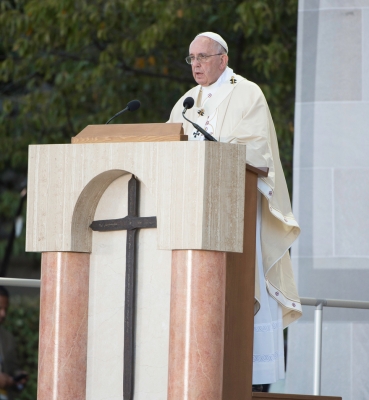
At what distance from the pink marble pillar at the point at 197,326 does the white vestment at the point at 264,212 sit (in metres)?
0.78

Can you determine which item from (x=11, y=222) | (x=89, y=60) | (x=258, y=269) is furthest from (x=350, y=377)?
(x=11, y=222)

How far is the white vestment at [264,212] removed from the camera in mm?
4734

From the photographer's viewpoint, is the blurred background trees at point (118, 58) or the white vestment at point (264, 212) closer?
the white vestment at point (264, 212)

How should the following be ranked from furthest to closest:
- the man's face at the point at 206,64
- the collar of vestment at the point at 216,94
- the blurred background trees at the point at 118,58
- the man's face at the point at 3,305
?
the blurred background trees at the point at 118,58
the man's face at the point at 3,305
the collar of vestment at the point at 216,94
the man's face at the point at 206,64

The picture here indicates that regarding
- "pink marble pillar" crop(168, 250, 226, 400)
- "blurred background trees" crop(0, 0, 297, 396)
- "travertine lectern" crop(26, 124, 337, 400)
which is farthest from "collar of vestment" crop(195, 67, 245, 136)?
"blurred background trees" crop(0, 0, 297, 396)

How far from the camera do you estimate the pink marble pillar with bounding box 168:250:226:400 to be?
381 cm

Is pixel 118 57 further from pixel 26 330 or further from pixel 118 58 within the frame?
pixel 26 330

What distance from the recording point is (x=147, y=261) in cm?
412

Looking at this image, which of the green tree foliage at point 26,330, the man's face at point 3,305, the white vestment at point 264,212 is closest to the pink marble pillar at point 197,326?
the white vestment at point 264,212

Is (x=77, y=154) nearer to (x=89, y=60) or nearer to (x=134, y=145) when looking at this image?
(x=134, y=145)

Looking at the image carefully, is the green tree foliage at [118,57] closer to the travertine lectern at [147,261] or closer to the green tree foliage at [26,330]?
the green tree foliage at [26,330]

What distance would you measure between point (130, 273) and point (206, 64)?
4.65 feet

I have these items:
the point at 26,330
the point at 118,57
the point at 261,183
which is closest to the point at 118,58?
the point at 118,57

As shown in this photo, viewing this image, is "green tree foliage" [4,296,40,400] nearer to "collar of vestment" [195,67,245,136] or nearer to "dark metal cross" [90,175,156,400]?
"collar of vestment" [195,67,245,136]
